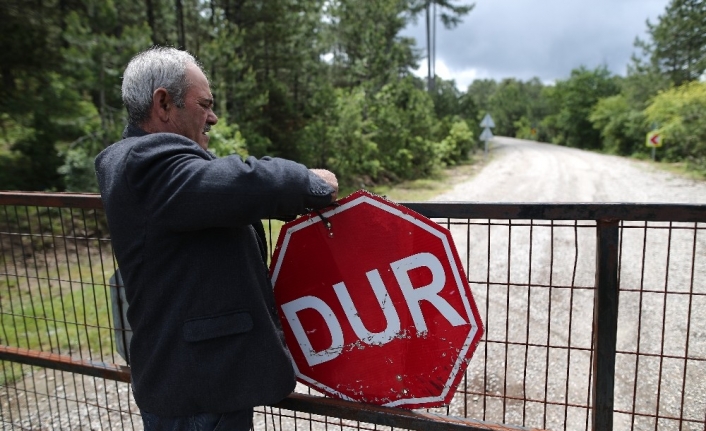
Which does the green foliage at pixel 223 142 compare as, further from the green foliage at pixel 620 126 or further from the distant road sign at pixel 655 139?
the green foliage at pixel 620 126

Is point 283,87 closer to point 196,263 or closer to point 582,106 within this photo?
point 196,263

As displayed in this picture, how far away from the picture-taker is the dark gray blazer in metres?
1.42

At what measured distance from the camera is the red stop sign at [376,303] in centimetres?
185

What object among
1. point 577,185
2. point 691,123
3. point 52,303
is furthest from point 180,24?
point 691,123

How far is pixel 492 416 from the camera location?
369cm

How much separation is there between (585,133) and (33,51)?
47298 millimetres

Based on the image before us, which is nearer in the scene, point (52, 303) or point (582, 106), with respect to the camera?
point (52, 303)

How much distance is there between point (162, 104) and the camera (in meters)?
1.59

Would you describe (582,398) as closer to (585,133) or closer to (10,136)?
(10,136)

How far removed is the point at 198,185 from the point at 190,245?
24cm

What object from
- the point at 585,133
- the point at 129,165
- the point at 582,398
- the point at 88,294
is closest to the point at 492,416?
the point at 582,398

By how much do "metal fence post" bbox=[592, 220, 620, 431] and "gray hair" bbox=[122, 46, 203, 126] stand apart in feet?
5.04

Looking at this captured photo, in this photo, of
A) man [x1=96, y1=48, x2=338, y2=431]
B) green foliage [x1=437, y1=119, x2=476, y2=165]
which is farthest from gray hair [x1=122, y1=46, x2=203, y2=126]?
green foliage [x1=437, y1=119, x2=476, y2=165]

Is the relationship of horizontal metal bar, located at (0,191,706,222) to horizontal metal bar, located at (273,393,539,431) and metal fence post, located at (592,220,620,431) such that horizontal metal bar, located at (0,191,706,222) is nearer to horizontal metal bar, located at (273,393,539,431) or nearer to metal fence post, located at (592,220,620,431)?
metal fence post, located at (592,220,620,431)
